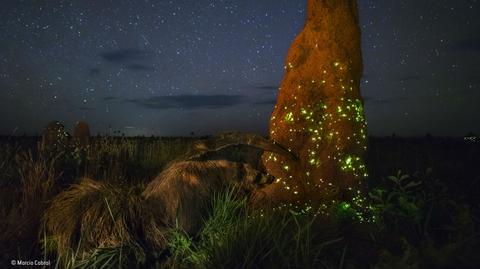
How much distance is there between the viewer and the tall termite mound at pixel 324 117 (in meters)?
7.36

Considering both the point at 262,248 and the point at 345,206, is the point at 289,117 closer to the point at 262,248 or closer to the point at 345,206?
the point at 345,206

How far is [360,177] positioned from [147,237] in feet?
10.9

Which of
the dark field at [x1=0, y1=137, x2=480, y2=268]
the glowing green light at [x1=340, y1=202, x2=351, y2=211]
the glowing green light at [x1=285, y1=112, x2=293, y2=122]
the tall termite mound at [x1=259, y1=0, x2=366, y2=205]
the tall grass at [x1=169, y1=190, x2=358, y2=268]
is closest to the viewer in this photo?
the dark field at [x1=0, y1=137, x2=480, y2=268]

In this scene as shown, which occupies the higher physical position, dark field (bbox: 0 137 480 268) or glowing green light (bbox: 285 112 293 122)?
glowing green light (bbox: 285 112 293 122)

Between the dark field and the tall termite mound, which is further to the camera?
A: the tall termite mound

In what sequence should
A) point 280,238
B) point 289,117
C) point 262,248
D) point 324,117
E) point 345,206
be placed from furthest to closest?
point 289,117
point 324,117
point 345,206
point 280,238
point 262,248

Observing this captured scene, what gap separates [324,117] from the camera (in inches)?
295

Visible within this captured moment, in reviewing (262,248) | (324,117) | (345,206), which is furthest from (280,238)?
(324,117)

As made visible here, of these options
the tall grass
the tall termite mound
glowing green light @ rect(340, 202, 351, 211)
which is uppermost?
the tall termite mound

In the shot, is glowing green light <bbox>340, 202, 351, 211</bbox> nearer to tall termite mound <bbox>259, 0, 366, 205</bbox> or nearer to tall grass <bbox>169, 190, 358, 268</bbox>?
tall termite mound <bbox>259, 0, 366, 205</bbox>

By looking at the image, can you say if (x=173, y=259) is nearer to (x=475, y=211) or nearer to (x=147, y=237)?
(x=147, y=237)

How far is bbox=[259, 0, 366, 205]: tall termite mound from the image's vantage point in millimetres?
7363

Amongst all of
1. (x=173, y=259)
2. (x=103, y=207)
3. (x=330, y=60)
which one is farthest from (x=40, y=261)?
(x=330, y=60)

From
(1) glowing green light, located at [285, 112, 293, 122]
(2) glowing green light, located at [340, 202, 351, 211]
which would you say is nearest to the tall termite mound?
→ (1) glowing green light, located at [285, 112, 293, 122]
